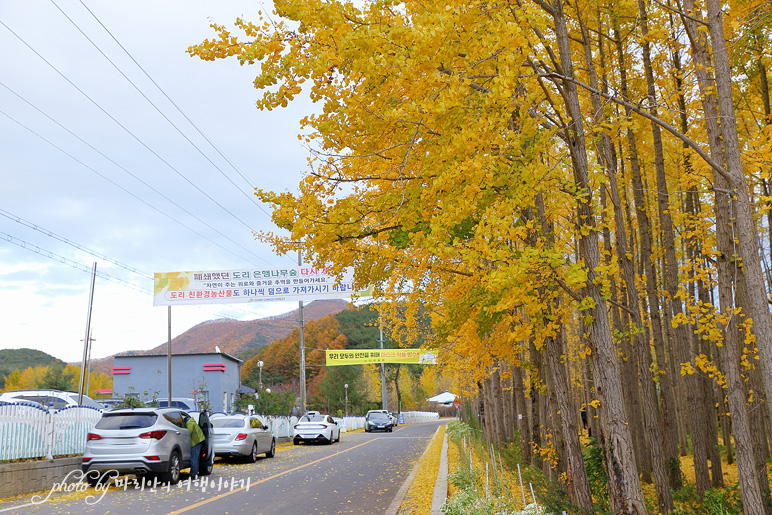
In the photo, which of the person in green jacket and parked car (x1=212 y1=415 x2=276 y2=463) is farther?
parked car (x1=212 y1=415 x2=276 y2=463)

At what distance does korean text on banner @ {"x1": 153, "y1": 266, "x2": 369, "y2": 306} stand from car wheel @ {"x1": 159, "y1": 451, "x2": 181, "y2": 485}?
13.7 meters

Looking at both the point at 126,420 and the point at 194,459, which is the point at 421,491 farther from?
the point at 126,420

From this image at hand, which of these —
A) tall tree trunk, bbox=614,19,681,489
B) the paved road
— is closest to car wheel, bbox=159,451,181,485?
the paved road

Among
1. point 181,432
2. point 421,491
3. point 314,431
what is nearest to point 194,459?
point 181,432

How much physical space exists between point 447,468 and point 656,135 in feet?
27.5

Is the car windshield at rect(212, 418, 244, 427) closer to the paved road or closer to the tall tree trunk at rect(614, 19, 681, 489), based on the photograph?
the paved road

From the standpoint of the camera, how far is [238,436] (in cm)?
1675

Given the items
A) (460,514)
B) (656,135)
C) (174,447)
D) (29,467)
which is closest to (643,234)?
(656,135)

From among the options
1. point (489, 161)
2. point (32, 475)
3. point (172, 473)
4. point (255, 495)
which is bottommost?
point (255, 495)

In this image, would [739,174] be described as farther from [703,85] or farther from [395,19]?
[395,19]

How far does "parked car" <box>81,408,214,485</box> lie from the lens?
1099cm

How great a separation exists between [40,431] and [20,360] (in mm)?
113198

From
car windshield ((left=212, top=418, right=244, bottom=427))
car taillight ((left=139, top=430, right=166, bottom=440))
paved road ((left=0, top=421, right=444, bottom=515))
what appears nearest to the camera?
paved road ((left=0, top=421, right=444, bottom=515))

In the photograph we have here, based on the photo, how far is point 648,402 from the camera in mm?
10273
